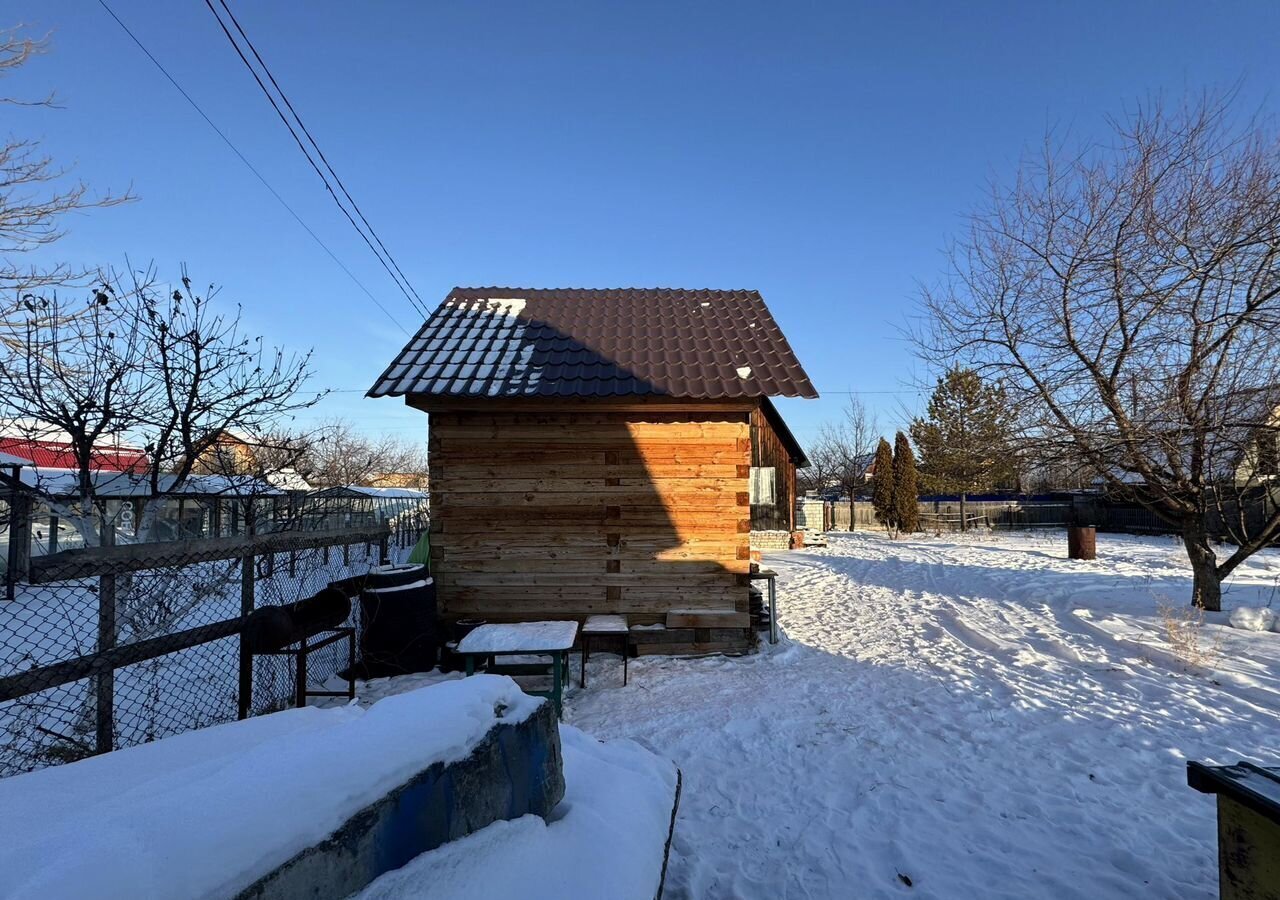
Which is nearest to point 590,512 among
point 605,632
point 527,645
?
point 605,632

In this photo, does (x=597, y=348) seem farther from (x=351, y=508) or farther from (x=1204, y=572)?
(x=1204, y=572)

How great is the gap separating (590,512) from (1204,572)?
7.85 m

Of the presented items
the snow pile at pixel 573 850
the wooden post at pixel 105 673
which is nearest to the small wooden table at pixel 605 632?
the snow pile at pixel 573 850

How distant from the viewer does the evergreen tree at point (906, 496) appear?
29.7 meters

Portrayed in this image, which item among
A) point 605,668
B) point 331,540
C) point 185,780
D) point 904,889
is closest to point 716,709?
point 605,668

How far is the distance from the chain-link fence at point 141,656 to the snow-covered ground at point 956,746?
2.76m

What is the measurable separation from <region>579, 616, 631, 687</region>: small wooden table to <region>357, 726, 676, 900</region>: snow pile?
3.28 meters

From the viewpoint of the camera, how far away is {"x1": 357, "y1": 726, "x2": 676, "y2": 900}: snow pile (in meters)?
1.50

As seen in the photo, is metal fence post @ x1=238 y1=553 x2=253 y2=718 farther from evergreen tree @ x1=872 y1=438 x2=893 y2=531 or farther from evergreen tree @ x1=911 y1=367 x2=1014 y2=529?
evergreen tree @ x1=872 y1=438 x2=893 y2=531

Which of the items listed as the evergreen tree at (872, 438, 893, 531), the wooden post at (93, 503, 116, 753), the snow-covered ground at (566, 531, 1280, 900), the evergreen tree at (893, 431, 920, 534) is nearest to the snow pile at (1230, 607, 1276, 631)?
the snow-covered ground at (566, 531, 1280, 900)

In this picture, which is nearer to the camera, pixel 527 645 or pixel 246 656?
pixel 246 656

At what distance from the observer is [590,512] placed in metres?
6.98

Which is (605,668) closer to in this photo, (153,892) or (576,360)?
(576,360)

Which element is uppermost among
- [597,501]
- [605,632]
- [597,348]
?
[597,348]
